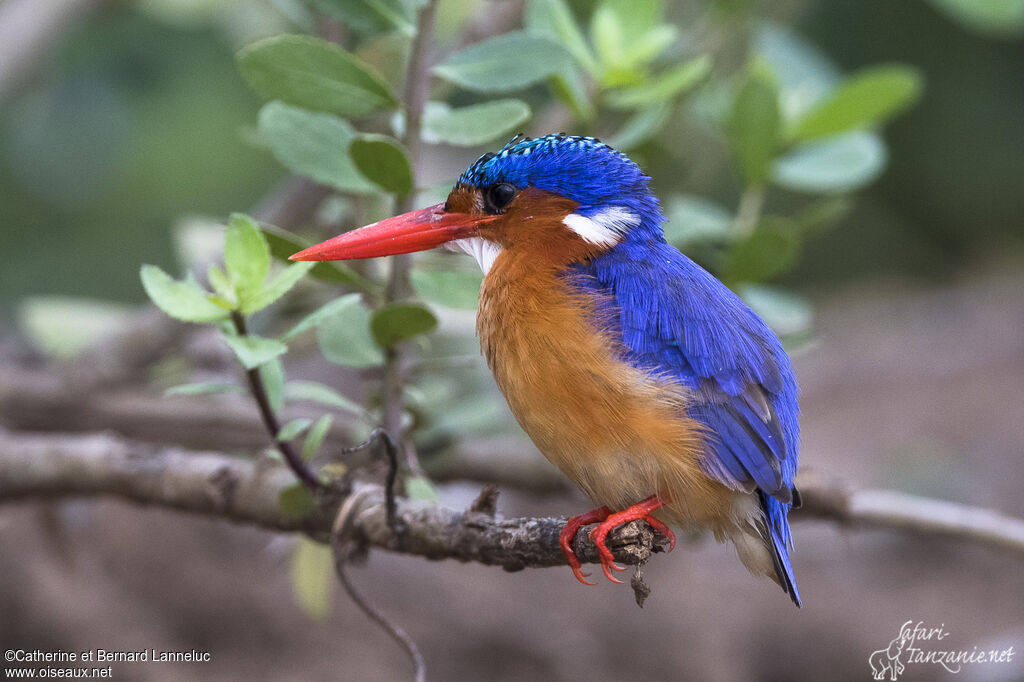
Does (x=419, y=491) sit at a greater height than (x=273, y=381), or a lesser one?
lesser

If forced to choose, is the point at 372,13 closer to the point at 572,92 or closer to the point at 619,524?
the point at 572,92

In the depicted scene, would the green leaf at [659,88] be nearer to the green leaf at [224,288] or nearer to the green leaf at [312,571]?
the green leaf at [224,288]

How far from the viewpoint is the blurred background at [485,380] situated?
2.19m

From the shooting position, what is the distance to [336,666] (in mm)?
2160

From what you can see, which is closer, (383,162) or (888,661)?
(383,162)

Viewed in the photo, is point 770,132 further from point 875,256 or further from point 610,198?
point 875,256

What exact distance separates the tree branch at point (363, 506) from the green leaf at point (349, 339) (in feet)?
0.65

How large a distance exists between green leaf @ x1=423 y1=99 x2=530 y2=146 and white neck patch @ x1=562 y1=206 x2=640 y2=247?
18 cm

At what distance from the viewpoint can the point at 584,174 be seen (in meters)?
1.51

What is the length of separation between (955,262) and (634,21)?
12.7 feet

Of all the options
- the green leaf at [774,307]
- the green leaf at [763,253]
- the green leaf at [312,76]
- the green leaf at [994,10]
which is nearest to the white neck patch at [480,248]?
the green leaf at [312,76]

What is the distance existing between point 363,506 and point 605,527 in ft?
1.32

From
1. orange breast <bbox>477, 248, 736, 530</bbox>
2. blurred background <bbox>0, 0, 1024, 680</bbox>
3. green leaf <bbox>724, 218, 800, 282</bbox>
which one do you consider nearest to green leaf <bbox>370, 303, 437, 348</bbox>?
orange breast <bbox>477, 248, 736, 530</bbox>

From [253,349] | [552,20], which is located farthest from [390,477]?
[552,20]
